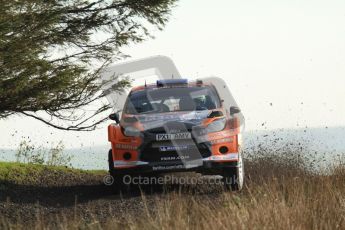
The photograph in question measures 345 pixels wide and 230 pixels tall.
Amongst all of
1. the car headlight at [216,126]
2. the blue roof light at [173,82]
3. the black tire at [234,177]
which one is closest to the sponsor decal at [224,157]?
the black tire at [234,177]

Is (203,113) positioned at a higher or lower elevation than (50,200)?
higher

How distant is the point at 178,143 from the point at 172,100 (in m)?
1.26

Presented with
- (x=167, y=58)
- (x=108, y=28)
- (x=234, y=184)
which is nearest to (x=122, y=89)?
(x=108, y=28)

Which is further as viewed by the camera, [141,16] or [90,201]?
[141,16]

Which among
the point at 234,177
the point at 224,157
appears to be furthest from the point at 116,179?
the point at 234,177

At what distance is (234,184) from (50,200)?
12.4 ft

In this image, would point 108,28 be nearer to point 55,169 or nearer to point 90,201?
point 55,169

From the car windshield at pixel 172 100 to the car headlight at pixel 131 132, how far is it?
58 centimetres

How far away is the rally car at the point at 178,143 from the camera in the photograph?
11.1 metres

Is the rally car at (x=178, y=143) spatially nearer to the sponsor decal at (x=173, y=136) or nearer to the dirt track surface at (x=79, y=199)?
the sponsor decal at (x=173, y=136)

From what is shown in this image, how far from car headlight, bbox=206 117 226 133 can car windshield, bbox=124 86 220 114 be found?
0.56 meters

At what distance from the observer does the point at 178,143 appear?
437 inches

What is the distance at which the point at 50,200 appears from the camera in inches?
498

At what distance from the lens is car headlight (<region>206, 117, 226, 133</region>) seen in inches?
440
